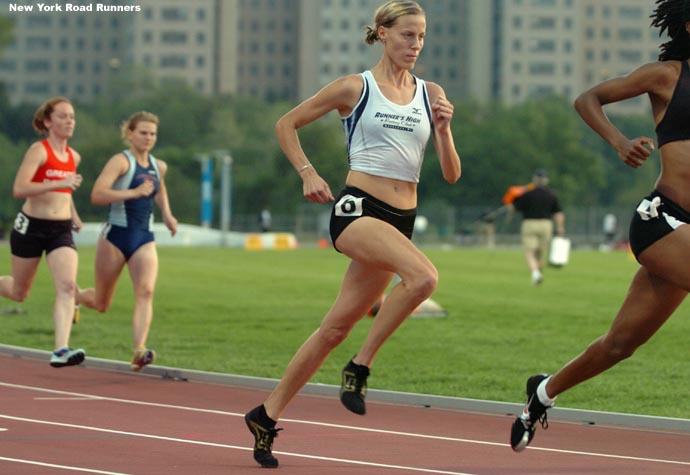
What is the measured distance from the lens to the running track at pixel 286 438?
7742 mm

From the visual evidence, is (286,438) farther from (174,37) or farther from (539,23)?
(174,37)

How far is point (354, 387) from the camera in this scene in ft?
25.6

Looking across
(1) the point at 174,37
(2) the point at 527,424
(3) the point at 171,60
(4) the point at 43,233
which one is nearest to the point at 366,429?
(2) the point at 527,424

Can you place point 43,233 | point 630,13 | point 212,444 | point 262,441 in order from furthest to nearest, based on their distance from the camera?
point 630,13, point 43,233, point 212,444, point 262,441

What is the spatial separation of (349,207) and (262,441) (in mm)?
1255

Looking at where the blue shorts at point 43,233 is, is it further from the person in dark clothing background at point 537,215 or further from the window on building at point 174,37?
the window on building at point 174,37

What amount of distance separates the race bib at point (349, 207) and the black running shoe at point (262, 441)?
1.08 m

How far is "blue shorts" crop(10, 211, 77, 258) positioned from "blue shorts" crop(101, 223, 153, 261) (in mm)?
334

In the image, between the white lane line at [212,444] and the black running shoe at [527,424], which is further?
the black running shoe at [527,424]

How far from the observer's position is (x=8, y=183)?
10881cm

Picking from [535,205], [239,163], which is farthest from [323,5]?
[535,205]

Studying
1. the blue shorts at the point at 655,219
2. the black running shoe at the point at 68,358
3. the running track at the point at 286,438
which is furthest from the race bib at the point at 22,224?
the blue shorts at the point at 655,219

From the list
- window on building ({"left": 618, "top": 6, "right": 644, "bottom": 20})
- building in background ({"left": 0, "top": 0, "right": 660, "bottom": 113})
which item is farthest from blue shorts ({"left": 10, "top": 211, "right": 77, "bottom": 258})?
window on building ({"left": 618, "top": 6, "right": 644, "bottom": 20})

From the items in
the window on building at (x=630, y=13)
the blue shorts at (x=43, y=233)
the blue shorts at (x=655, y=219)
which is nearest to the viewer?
the blue shorts at (x=655, y=219)
